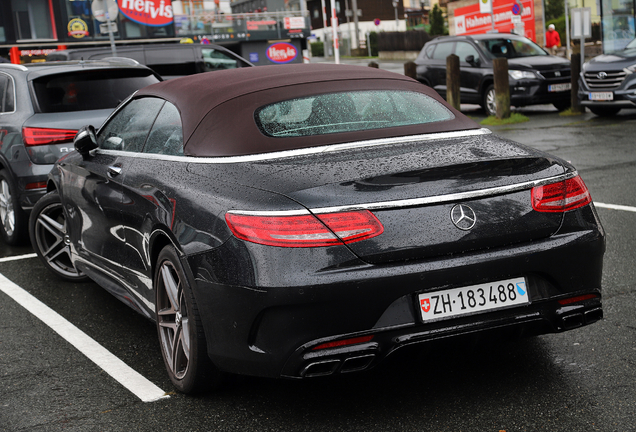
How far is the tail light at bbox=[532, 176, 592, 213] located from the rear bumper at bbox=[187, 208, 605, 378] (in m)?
0.14

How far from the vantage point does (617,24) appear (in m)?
18.0

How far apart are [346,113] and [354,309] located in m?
1.28

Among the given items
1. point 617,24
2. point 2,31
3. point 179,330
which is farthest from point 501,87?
point 2,31

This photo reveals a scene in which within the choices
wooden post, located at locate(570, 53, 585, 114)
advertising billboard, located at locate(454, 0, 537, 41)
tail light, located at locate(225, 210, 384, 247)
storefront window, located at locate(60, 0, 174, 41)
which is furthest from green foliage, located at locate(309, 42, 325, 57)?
tail light, located at locate(225, 210, 384, 247)

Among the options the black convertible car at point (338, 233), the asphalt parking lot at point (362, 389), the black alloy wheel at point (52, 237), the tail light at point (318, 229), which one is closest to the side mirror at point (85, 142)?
the black convertible car at point (338, 233)

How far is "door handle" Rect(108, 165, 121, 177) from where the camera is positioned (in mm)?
4641

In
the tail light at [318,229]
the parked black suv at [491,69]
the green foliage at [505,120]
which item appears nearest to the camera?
the tail light at [318,229]

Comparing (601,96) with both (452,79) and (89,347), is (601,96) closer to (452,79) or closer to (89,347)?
(452,79)

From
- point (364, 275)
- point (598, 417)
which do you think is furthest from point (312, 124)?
point (598, 417)

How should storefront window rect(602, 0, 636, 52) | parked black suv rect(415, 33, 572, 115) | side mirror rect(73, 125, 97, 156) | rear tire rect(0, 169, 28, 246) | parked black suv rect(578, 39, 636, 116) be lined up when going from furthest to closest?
storefront window rect(602, 0, 636, 52) < parked black suv rect(415, 33, 572, 115) < parked black suv rect(578, 39, 636, 116) < rear tire rect(0, 169, 28, 246) < side mirror rect(73, 125, 97, 156)

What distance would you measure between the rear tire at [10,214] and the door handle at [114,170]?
10.2 feet

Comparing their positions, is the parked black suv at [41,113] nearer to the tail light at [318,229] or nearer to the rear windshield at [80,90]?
the rear windshield at [80,90]

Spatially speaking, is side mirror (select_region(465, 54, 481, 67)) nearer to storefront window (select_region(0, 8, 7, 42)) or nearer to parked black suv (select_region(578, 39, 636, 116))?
parked black suv (select_region(578, 39, 636, 116))

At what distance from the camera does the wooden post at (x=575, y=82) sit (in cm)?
1716
